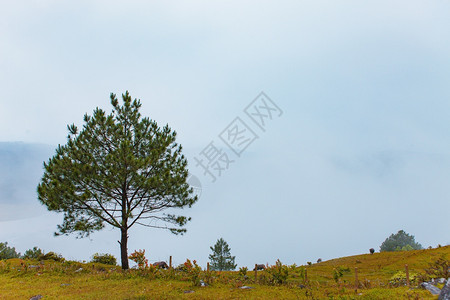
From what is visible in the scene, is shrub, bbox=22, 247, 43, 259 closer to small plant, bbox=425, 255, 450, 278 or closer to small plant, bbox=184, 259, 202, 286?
small plant, bbox=184, 259, 202, 286

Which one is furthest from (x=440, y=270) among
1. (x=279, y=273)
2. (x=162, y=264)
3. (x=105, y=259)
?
(x=105, y=259)

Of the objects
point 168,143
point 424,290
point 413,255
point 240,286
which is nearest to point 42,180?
point 168,143

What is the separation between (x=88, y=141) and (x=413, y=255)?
27.1 meters

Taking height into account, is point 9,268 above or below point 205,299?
above

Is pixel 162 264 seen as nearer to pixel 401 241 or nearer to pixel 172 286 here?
pixel 172 286

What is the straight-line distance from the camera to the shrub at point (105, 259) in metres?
26.2

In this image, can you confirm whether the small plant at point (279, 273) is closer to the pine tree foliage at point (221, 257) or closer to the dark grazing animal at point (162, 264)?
the dark grazing animal at point (162, 264)

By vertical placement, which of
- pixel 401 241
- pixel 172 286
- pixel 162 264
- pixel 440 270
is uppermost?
pixel 162 264

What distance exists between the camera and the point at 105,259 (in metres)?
26.4

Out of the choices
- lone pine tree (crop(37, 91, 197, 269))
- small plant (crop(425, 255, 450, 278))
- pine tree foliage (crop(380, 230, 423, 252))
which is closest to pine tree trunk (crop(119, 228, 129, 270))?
lone pine tree (crop(37, 91, 197, 269))

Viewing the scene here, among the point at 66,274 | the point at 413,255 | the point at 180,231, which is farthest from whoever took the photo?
the point at 413,255

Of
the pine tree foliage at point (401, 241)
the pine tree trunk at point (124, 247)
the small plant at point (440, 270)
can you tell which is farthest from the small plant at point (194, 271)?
the pine tree foliage at point (401, 241)

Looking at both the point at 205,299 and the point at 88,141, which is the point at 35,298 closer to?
the point at 205,299

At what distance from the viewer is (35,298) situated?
1294 cm
